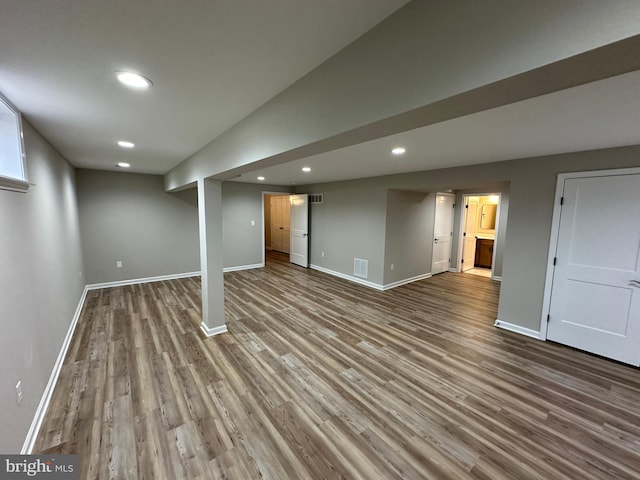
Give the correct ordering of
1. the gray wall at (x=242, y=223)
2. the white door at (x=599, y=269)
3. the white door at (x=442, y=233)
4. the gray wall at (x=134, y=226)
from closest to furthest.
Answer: the white door at (x=599, y=269)
the gray wall at (x=134, y=226)
the white door at (x=442, y=233)
the gray wall at (x=242, y=223)

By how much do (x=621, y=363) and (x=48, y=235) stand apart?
250 inches

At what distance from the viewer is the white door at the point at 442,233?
20.4 feet

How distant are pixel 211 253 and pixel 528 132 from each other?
11.9 ft

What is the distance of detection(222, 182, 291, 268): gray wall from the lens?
20.8ft

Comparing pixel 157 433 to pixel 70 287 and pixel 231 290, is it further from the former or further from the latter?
pixel 231 290

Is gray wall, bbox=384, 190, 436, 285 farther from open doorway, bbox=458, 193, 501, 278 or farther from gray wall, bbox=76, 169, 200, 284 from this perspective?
gray wall, bbox=76, 169, 200, 284

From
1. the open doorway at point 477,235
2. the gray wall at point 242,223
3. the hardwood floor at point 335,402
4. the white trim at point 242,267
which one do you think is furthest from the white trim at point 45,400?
the open doorway at point 477,235

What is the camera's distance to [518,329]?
3420 mm

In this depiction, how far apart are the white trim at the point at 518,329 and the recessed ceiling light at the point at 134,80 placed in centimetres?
470

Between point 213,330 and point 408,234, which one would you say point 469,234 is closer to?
point 408,234

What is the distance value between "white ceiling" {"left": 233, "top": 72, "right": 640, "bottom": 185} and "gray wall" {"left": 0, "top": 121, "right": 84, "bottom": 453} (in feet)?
9.49

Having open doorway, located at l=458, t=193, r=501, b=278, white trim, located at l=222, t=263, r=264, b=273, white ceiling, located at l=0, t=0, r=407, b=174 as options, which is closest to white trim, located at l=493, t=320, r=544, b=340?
open doorway, located at l=458, t=193, r=501, b=278

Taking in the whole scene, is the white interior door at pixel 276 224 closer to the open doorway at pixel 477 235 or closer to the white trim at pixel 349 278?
the white trim at pixel 349 278

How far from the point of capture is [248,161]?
2107 millimetres
